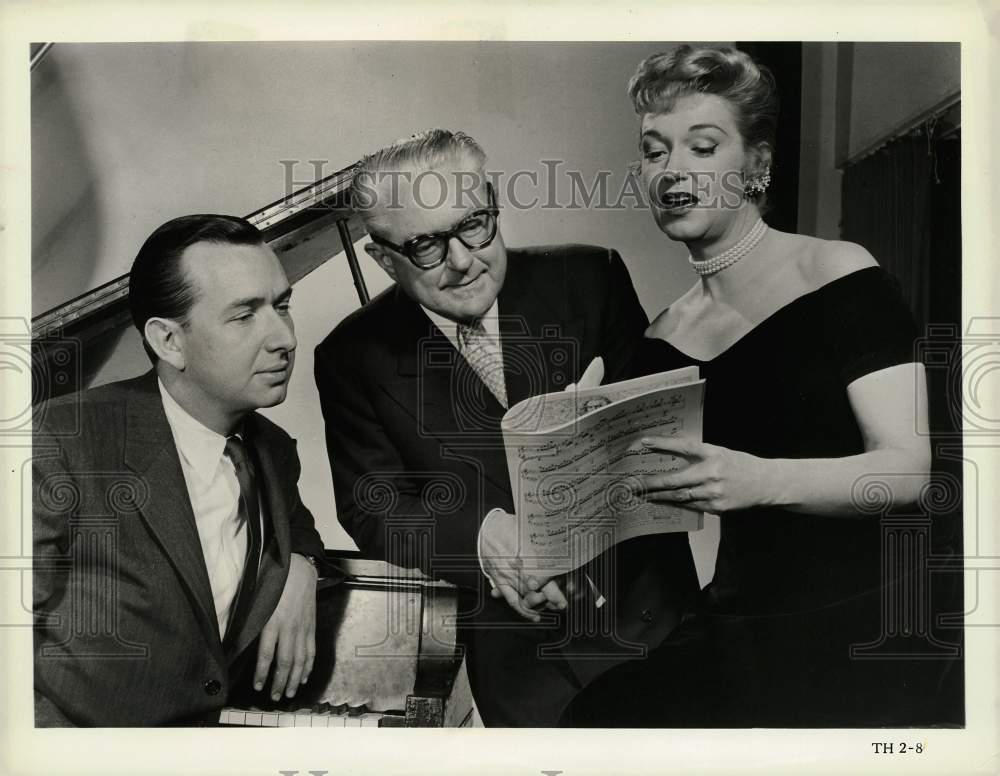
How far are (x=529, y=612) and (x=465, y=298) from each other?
1.05 m

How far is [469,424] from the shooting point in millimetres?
3104

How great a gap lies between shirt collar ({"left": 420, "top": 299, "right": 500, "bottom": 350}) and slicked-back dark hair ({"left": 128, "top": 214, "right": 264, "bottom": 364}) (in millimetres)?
616

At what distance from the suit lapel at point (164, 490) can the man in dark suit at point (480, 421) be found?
1.62 feet

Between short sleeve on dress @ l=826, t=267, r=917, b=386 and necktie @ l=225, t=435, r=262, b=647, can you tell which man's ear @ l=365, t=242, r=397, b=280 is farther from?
short sleeve on dress @ l=826, t=267, r=917, b=386

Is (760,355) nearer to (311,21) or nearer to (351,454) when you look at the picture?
(351,454)

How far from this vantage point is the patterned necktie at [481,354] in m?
3.12

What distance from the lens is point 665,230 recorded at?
10.3 ft

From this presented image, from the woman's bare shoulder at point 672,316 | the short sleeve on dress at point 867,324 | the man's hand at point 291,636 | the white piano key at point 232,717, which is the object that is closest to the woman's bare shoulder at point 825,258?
the short sleeve on dress at point 867,324

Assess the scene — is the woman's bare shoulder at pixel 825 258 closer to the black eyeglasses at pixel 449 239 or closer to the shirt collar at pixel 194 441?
the black eyeglasses at pixel 449 239

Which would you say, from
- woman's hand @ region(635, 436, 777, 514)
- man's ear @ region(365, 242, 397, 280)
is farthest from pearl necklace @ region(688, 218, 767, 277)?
man's ear @ region(365, 242, 397, 280)

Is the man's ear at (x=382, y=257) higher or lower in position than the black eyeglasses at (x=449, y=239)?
lower

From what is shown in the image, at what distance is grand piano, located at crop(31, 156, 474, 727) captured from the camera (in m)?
3.09

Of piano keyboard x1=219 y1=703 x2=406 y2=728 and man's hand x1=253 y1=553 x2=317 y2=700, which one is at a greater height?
man's hand x1=253 y1=553 x2=317 y2=700

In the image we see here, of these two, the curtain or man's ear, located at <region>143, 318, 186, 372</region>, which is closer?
man's ear, located at <region>143, 318, 186, 372</region>
